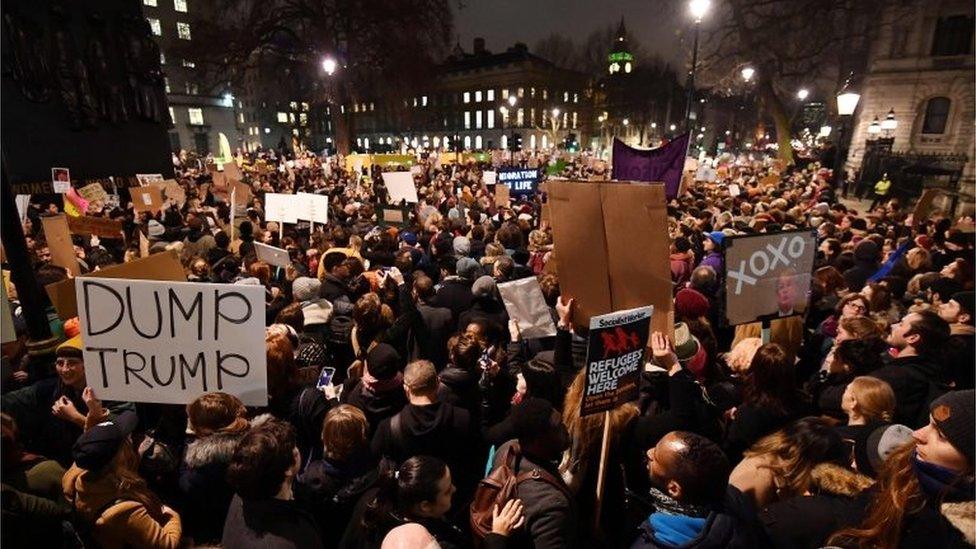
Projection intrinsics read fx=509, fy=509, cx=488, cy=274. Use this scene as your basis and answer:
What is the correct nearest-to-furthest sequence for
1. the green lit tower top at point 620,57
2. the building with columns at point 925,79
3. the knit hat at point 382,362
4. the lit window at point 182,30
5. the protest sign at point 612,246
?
1. the knit hat at point 382,362
2. the protest sign at point 612,246
3. the building with columns at point 925,79
4. the lit window at point 182,30
5. the green lit tower top at point 620,57

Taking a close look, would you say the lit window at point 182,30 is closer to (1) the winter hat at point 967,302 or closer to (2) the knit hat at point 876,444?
(1) the winter hat at point 967,302

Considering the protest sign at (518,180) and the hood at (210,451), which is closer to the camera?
the hood at (210,451)

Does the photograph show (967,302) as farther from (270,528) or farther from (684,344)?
(270,528)

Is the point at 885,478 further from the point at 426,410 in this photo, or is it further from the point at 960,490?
the point at 426,410

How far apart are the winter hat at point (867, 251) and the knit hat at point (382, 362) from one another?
256 inches

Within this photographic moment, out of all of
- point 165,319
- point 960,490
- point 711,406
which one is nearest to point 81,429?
point 165,319

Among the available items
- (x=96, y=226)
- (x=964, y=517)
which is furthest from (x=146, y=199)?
(x=964, y=517)

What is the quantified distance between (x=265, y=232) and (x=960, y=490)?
8971mm

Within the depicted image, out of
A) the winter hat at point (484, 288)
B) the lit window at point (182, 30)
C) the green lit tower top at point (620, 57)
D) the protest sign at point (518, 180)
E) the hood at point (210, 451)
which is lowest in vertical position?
the hood at point (210, 451)

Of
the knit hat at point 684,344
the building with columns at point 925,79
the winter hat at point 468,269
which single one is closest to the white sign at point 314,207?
the winter hat at point 468,269

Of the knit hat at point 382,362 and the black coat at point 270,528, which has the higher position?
the knit hat at point 382,362

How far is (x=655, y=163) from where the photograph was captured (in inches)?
265

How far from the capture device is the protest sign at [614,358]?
107 inches

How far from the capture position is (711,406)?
10.4 feet
